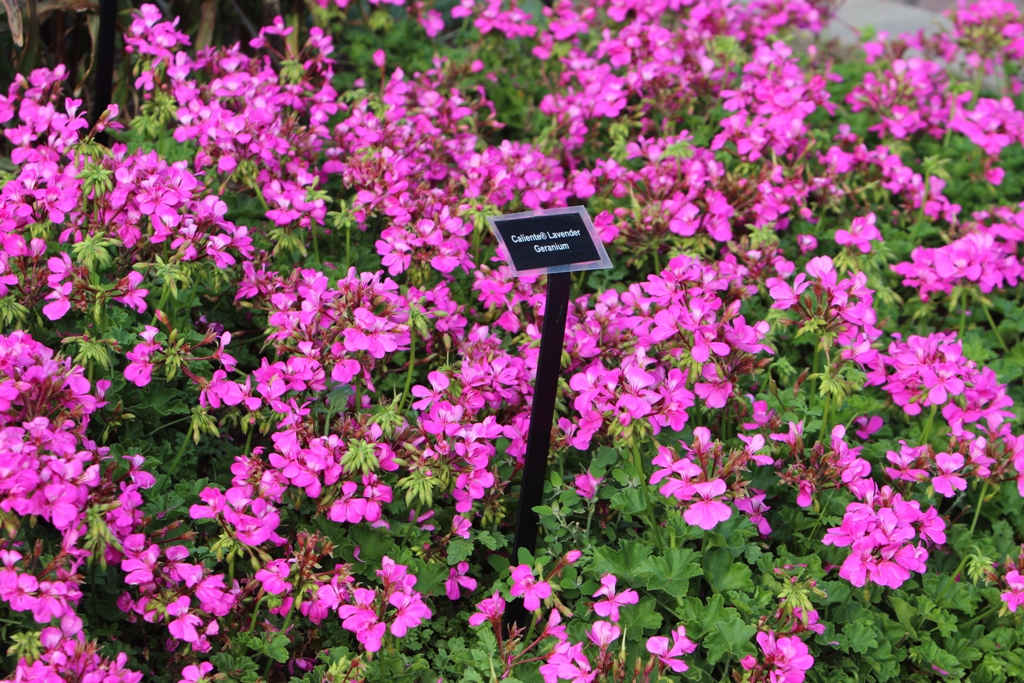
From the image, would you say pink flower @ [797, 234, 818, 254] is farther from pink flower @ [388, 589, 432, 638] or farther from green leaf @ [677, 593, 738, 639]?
pink flower @ [388, 589, 432, 638]

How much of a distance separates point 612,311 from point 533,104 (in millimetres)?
1939

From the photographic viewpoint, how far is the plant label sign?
216 centimetres

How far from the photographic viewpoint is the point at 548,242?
220 centimetres

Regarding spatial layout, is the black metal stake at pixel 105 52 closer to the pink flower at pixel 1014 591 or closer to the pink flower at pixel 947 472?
the pink flower at pixel 947 472

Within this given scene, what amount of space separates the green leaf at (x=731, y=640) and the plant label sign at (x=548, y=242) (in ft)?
2.75

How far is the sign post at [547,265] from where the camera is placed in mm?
2166

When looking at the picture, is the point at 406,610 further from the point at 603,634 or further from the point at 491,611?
the point at 603,634

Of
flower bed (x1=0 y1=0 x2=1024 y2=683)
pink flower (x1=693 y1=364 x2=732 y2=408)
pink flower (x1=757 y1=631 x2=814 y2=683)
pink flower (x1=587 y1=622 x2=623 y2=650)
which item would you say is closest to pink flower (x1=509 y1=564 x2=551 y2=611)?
flower bed (x1=0 y1=0 x2=1024 y2=683)

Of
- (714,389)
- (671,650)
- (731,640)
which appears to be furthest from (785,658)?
(714,389)

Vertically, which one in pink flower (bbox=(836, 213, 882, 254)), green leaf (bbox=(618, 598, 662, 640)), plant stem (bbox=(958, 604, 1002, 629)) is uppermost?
pink flower (bbox=(836, 213, 882, 254))

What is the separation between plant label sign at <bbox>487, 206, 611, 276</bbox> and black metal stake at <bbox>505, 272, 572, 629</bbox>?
0.03 meters

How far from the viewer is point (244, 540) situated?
6.84 feet

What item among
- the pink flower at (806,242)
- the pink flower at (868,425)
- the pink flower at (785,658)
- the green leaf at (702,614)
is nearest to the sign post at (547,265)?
the green leaf at (702,614)

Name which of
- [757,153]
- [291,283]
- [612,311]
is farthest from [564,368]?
[757,153]
